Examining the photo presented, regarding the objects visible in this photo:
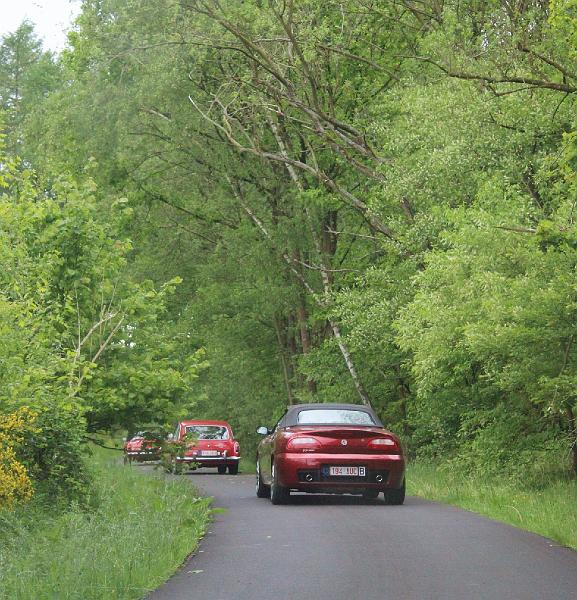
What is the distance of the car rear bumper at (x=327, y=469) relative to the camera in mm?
19094

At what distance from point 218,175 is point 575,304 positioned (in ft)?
81.1

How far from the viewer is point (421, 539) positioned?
13.8m

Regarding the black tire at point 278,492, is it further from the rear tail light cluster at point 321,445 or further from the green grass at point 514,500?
the green grass at point 514,500

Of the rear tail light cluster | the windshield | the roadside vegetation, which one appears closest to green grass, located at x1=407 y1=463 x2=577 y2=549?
the roadside vegetation

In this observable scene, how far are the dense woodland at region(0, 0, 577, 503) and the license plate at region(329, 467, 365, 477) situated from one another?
240 cm

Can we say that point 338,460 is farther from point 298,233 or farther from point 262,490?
point 298,233

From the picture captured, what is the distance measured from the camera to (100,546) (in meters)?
11.4

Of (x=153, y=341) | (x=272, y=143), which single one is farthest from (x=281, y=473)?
(x=272, y=143)

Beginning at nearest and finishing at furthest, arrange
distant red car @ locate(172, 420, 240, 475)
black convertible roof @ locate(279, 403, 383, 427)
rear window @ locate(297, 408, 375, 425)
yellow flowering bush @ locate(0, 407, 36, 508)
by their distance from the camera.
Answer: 1. yellow flowering bush @ locate(0, 407, 36, 508)
2. rear window @ locate(297, 408, 375, 425)
3. black convertible roof @ locate(279, 403, 383, 427)
4. distant red car @ locate(172, 420, 240, 475)

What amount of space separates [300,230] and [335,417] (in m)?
19.5

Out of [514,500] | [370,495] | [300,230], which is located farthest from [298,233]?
[514,500]

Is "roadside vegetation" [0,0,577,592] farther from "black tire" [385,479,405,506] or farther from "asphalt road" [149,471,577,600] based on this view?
"asphalt road" [149,471,577,600]

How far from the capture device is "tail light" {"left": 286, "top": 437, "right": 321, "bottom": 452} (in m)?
19.1

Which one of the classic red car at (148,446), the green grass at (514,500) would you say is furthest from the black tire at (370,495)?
the classic red car at (148,446)
